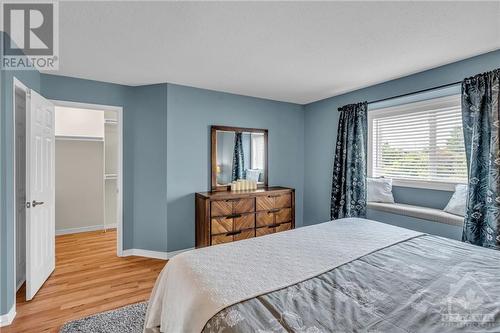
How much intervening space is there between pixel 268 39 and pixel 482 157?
2.34m

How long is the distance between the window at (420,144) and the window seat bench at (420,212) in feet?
1.02

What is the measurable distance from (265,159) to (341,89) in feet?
5.27

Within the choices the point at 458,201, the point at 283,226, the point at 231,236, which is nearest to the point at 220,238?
the point at 231,236

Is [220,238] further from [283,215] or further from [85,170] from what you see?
[85,170]

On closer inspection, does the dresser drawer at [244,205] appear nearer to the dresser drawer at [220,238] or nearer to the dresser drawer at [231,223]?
the dresser drawer at [231,223]

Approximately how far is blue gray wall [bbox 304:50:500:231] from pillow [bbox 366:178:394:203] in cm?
10

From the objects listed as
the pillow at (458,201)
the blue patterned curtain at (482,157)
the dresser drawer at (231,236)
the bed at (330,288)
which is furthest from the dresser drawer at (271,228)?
the blue patterned curtain at (482,157)

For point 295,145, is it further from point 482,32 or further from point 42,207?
point 42,207

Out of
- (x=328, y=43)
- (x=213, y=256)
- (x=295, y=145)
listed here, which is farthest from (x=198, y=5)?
(x=295, y=145)

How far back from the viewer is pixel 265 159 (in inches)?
171

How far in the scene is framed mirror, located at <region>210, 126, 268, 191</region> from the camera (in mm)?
3852

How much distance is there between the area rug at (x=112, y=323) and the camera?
6.56 feet

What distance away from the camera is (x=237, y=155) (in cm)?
406

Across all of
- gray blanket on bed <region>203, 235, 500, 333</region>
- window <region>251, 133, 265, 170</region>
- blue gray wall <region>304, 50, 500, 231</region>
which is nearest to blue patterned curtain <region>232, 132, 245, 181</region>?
window <region>251, 133, 265, 170</region>
